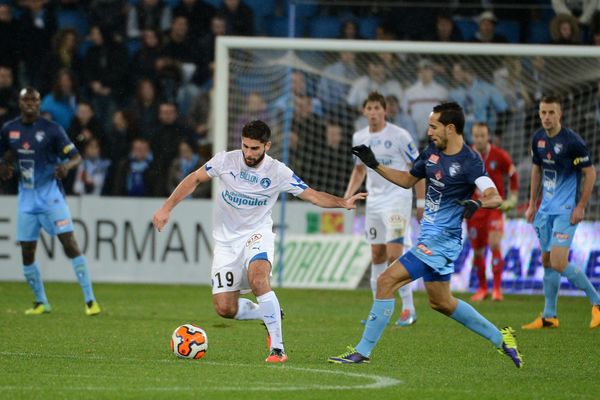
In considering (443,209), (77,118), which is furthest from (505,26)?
(443,209)

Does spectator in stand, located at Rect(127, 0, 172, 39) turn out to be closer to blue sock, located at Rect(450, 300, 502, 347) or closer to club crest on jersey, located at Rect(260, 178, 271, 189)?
club crest on jersey, located at Rect(260, 178, 271, 189)

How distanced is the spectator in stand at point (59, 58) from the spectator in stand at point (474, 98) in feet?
22.1

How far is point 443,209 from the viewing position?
9234 mm

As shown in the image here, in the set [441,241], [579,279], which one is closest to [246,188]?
[441,241]

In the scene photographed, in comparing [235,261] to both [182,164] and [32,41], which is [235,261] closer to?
[182,164]

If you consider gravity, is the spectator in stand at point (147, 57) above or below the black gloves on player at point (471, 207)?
above

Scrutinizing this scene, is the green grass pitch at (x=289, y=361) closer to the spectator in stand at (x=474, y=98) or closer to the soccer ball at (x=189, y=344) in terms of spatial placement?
the soccer ball at (x=189, y=344)

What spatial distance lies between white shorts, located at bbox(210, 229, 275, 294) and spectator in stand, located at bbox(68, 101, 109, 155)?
10.4 meters

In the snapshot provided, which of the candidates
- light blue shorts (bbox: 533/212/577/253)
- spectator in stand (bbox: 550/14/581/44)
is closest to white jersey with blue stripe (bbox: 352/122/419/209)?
light blue shorts (bbox: 533/212/577/253)

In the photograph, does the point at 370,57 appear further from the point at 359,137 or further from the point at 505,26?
the point at 359,137

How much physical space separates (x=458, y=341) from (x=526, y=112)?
27.1 ft

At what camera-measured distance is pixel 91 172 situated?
19766 mm

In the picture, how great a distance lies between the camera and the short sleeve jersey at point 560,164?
12258 mm

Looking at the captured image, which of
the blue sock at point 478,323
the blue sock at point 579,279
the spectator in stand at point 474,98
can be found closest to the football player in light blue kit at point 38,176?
the blue sock at point 579,279
